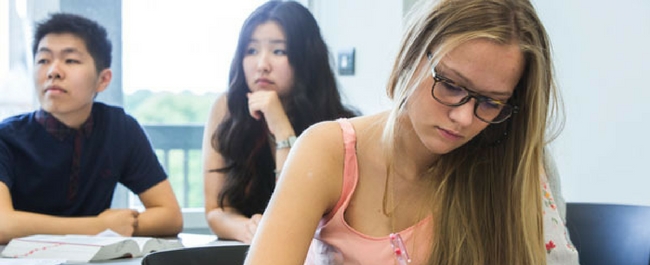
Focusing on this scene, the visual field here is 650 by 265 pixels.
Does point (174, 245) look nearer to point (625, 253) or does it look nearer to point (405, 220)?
point (405, 220)

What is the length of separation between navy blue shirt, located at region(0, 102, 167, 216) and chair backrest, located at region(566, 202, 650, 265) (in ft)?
3.89

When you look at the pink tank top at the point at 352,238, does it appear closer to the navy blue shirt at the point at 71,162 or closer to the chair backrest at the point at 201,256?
the chair backrest at the point at 201,256

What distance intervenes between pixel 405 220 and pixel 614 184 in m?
1.42

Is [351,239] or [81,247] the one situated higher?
[351,239]

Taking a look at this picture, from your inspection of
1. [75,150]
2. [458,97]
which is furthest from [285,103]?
[458,97]

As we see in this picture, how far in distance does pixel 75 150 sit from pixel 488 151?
4.41 feet

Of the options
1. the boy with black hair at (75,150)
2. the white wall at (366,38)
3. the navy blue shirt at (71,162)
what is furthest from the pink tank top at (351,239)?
the white wall at (366,38)

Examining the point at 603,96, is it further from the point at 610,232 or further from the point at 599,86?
the point at 610,232

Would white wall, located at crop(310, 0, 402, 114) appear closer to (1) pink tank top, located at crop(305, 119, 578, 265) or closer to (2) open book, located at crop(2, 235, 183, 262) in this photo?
(2) open book, located at crop(2, 235, 183, 262)

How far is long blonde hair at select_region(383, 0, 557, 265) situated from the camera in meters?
1.08

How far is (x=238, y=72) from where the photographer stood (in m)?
2.31

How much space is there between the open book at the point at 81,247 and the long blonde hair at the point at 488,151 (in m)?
0.69

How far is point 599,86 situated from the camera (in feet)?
8.18

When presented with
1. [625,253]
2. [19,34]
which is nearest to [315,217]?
[625,253]
